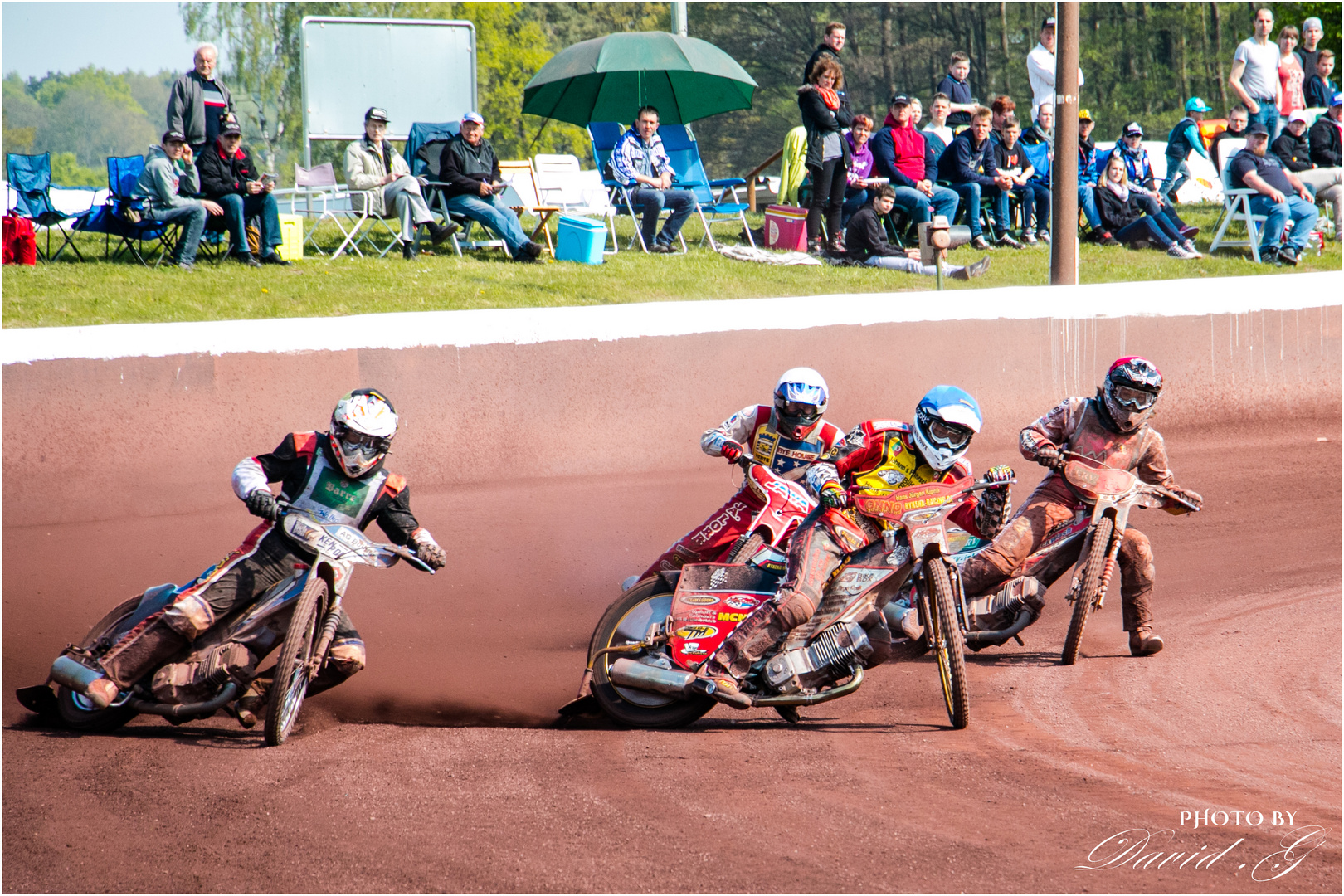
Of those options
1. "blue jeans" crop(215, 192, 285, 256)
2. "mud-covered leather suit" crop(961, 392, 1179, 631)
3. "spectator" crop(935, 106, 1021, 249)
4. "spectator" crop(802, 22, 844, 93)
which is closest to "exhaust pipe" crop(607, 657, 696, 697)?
"mud-covered leather suit" crop(961, 392, 1179, 631)

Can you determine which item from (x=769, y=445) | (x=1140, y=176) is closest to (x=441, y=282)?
(x=769, y=445)

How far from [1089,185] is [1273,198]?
240 centimetres

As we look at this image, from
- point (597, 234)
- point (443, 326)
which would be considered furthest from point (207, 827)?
point (597, 234)

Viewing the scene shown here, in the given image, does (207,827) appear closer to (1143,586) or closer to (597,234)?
(1143,586)

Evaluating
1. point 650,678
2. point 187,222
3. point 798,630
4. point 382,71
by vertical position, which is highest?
point 382,71

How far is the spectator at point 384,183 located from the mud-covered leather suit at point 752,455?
771cm

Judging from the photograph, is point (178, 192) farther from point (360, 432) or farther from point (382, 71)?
point (360, 432)

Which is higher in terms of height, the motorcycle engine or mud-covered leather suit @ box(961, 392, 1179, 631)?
mud-covered leather suit @ box(961, 392, 1179, 631)

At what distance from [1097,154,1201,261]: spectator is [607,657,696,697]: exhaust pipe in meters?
13.1

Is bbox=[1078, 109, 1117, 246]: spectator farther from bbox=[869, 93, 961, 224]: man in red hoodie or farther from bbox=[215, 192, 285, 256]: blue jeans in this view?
bbox=[215, 192, 285, 256]: blue jeans

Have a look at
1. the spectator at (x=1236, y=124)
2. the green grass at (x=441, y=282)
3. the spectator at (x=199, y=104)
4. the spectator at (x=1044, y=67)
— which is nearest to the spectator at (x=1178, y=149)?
the spectator at (x=1236, y=124)

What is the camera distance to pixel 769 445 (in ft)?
26.2

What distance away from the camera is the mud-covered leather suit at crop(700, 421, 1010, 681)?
6.50 m

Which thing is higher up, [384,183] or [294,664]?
[384,183]
